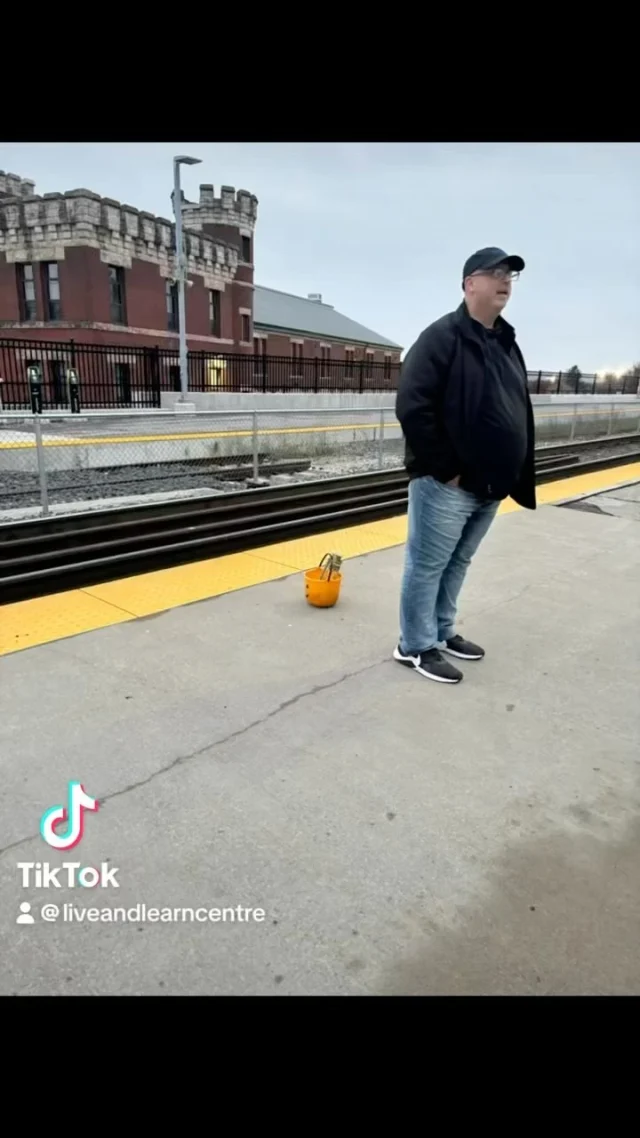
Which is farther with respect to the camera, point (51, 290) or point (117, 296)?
point (117, 296)

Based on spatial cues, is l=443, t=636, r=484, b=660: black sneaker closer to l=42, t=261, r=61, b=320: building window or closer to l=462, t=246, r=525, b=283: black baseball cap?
l=462, t=246, r=525, b=283: black baseball cap

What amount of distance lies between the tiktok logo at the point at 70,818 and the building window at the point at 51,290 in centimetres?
3039

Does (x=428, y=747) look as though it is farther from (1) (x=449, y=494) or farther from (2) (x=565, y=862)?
(1) (x=449, y=494)

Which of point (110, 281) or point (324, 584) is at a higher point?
point (110, 281)

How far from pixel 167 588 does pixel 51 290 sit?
28.4 metres

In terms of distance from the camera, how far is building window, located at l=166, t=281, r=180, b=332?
32.0m

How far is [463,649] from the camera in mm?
3953

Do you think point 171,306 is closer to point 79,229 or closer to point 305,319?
point 79,229

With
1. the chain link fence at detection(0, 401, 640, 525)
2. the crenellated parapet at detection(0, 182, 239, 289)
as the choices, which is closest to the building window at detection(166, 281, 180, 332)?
the crenellated parapet at detection(0, 182, 239, 289)

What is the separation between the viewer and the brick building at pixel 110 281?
27.2 meters

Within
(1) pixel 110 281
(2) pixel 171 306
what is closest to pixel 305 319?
(2) pixel 171 306

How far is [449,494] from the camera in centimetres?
345
